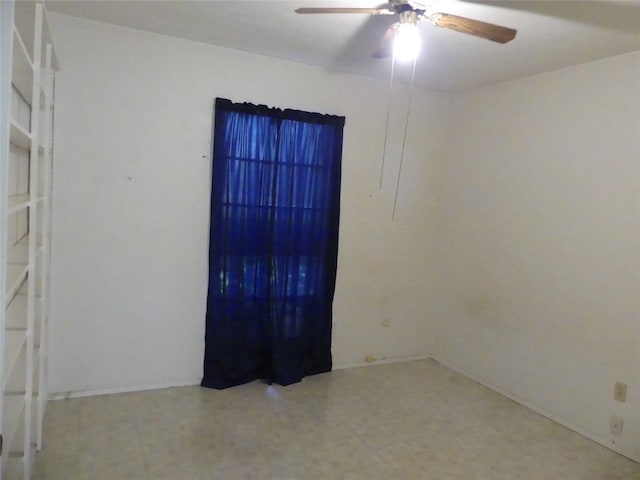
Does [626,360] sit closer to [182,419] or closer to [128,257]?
[182,419]

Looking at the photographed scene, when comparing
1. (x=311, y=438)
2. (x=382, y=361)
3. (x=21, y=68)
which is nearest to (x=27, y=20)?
(x=21, y=68)

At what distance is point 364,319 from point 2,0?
11.1ft

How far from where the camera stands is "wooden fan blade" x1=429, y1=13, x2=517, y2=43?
2062 mm

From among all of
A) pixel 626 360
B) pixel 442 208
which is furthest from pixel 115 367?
pixel 626 360

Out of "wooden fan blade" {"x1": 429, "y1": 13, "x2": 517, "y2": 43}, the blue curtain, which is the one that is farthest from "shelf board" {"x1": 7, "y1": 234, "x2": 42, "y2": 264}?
"wooden fan blade" {"x1": 429, "y1": 13, "x2": 517, "y2": 43}

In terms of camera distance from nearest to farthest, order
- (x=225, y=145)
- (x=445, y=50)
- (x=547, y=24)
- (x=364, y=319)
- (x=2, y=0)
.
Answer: (x=2, y=0) → (x=547, y=24) → (x=445, y=50) → (x=225, y=145) → (x=364, y=319)

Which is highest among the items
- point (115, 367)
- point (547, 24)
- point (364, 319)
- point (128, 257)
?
point (547, 24)

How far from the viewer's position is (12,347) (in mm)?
1787

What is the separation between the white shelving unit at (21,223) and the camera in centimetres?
139

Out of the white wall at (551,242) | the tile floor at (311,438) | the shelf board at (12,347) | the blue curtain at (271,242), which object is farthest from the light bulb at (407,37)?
the tile floor at (311,438)

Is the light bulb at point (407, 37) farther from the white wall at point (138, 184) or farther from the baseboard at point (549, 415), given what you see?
the baseboard at point (549, 415)

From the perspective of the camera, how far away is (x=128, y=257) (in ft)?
10.6

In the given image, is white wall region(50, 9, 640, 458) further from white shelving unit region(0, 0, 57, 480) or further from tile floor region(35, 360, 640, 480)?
white shelving unit region(0, 0, 57, 480)

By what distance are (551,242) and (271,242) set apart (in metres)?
2.03
